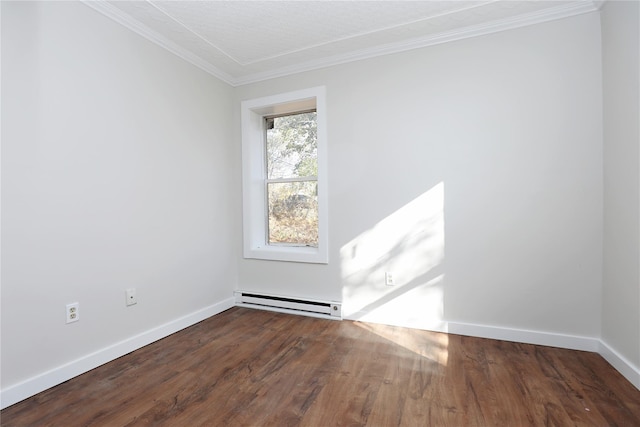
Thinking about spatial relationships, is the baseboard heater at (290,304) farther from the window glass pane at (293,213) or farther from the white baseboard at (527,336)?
the white baseboard at (527,336)

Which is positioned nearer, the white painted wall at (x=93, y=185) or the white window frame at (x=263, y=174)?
the white painted wall at (x=93, y=185)

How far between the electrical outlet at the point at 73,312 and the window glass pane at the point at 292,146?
6.78 feet

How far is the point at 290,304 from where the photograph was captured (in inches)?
119

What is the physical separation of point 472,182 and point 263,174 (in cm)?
212

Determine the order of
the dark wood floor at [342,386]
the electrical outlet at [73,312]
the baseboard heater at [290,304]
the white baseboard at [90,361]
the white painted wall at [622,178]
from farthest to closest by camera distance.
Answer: the baseboard heater at [290,304] < the electrical outlet at [73,312] < the white painted wall at [622,178] < the white baseboard at [90,361] < the dark wood floor at [342,386]

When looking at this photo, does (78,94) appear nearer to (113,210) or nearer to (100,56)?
(100,56)

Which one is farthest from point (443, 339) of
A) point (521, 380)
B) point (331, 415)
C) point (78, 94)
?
point (78, 94)

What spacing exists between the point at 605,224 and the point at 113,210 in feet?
11.1

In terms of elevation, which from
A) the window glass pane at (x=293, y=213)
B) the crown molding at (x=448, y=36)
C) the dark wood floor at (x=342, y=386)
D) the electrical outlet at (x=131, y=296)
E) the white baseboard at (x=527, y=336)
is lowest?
the dark wood floor at (x=342, y=386)

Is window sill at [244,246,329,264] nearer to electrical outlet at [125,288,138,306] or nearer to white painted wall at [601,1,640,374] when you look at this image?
electrical outlet at [125,288,138,306]

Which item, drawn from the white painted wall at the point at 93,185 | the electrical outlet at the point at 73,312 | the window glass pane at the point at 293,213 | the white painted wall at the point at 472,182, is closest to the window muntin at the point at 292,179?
the window glass pane at the point at 293,213

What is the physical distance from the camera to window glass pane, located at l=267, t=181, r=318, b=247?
3.19 metres

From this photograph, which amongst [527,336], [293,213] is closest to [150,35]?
[293,213]

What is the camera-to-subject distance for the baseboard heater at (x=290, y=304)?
9.35ft
